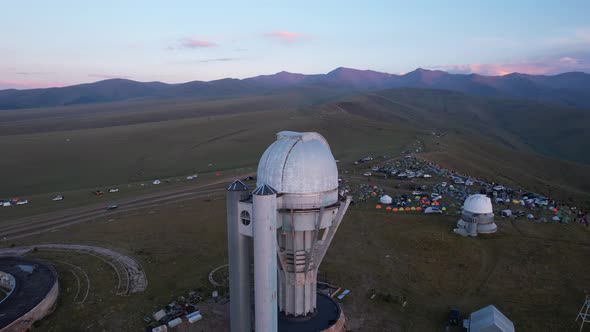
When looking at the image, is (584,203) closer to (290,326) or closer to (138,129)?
(290,326)

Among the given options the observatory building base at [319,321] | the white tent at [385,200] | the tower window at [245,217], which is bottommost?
the observatory building base at [319,321]

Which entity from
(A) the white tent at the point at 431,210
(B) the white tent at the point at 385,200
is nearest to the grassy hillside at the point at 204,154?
(A) the white tent at the point at 431,210

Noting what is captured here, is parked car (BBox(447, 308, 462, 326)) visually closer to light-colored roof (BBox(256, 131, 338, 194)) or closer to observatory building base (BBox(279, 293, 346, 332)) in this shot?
observatory building base (BBox(279, 293, 346, 332))

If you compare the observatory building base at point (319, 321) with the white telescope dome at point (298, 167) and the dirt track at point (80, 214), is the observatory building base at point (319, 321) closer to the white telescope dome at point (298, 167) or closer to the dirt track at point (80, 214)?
the white telescope dome at point (298, 167)

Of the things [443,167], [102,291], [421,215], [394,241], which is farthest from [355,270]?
[443,167]

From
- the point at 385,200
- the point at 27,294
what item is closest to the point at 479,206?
the point at 385,200

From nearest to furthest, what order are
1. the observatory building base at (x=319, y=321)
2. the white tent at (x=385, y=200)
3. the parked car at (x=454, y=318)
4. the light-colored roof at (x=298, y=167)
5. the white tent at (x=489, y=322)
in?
1. the light-colored roof at (x=298, y=167)
2. the white tent at (x=489, y=322)
3. the observatory building base at (x=319, y=321)
4. the parked car at (x=454, y=318)
5. the white tent at (x=385, y=200)
